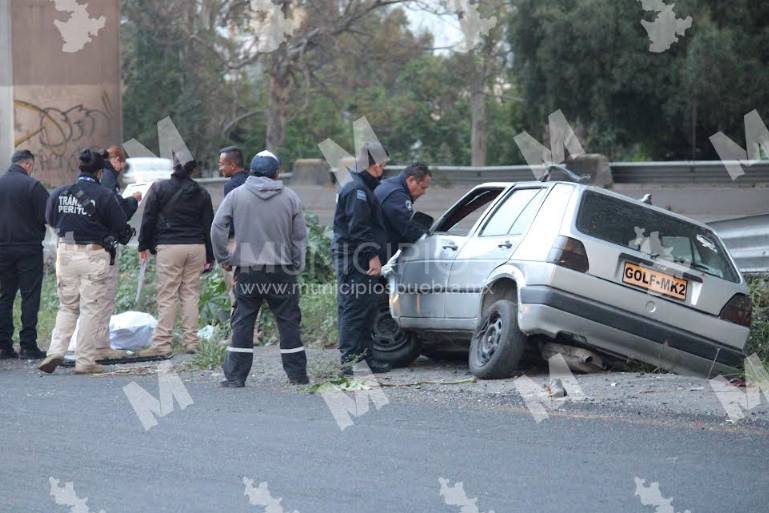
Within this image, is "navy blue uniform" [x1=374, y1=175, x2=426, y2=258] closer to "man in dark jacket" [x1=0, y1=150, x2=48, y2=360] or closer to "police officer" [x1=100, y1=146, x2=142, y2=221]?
"police officer" [x1=100, y1=146, x2=142, y2=221]

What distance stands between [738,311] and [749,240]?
13.1 feet

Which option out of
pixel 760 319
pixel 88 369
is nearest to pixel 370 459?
pixel 88 369

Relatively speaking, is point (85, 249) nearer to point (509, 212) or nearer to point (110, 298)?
point (110, 298)

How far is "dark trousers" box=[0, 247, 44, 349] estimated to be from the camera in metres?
11.8

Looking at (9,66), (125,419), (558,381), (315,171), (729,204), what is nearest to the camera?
(125,419)

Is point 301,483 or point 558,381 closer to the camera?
point 301,483

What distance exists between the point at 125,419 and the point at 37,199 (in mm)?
4511

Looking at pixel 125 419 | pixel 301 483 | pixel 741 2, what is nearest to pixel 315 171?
pixel 741 2

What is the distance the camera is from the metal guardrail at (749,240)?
41.5 ft

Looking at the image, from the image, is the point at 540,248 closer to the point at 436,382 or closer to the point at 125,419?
the point at 436,382

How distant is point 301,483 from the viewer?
19.9 feet

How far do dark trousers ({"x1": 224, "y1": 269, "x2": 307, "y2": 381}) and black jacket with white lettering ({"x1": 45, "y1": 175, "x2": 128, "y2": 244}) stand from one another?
1.55 metres

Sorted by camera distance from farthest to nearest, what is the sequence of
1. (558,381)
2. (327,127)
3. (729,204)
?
1. (327,127)
2. (729,204)
3. (558,381)

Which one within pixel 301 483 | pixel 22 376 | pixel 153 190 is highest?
pixel 153 190
